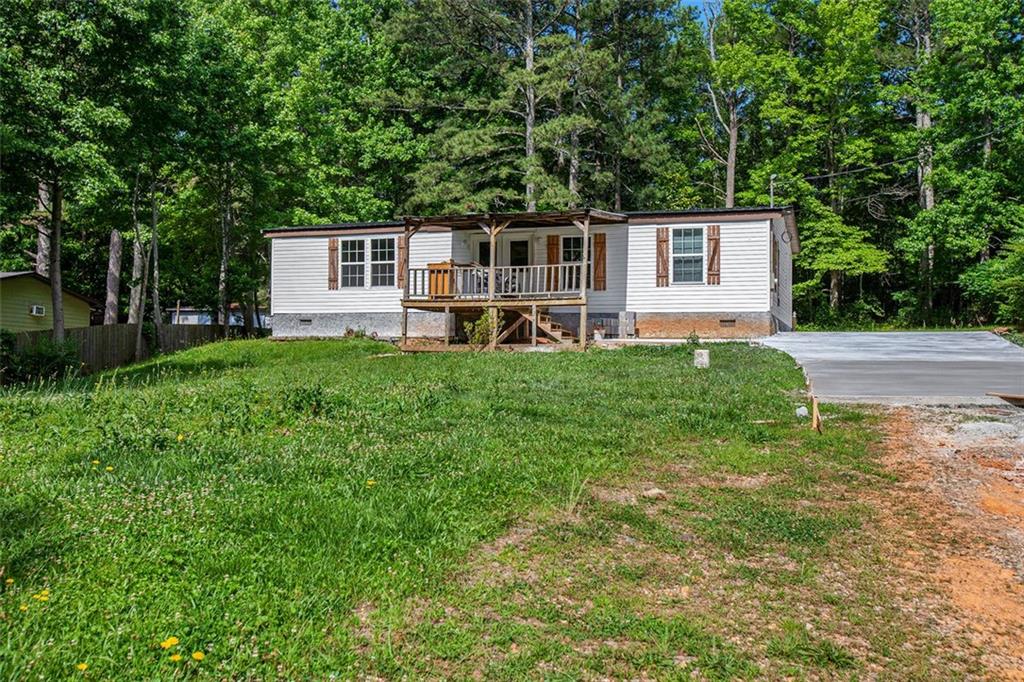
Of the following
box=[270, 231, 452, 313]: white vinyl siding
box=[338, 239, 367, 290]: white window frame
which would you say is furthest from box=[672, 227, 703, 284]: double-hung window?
box=[338, 239, 367, 290]: white window frame

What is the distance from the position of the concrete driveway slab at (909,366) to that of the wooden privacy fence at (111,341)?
1677 cm

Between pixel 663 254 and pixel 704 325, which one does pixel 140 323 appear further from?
pixel 704 325

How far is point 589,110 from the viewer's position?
3067cm

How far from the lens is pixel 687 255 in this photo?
1978 centimetres

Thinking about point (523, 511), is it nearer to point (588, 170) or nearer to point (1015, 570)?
point (1015, 570)

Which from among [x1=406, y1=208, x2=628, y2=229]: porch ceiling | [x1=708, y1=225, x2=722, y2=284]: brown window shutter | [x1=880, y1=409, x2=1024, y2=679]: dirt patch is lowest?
[x1=880, y1=409, x2=1024, y2=679]: dirt patch

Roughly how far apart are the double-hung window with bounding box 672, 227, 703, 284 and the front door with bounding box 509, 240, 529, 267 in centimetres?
412

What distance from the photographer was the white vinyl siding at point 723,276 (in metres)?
19.2

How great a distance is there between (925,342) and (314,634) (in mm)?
16997

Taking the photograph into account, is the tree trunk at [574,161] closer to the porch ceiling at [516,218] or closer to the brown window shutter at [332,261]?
the porch ceiling at [516,218]

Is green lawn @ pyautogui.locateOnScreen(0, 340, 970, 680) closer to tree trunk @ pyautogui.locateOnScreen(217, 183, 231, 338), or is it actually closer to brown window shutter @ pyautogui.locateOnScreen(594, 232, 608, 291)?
brown window shutter @ pyautogui.locateOnScreen(594, 232, 608, 291)

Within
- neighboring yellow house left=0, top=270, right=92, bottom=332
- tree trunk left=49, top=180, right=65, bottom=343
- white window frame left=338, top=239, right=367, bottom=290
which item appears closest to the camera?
tree trunk left=49, top=180, right=65, bottom=343

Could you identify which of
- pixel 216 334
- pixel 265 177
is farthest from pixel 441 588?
pixel 216 334

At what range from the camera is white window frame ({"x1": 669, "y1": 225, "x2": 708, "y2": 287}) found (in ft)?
64.1
